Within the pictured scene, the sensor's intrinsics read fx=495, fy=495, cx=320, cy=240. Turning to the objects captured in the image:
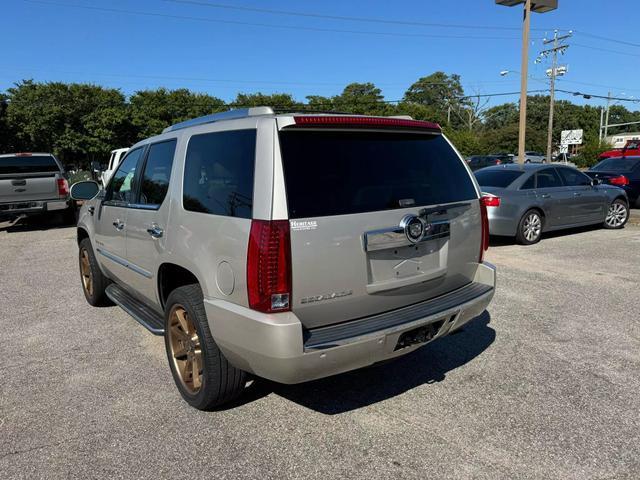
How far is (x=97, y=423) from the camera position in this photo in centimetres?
317

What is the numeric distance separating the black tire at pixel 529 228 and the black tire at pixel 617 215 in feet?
8.17

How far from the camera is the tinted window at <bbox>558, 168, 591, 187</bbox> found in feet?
32.5

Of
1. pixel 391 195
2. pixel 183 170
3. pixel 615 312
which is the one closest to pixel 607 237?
pixel 615 312

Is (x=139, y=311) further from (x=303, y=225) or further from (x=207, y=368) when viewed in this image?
(x=303, y=225)

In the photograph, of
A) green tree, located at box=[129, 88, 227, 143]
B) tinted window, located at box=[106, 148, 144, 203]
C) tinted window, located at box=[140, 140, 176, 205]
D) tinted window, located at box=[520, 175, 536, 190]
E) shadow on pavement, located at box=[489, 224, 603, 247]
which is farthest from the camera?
green tree, located at box=[129, 88, 227, 143]

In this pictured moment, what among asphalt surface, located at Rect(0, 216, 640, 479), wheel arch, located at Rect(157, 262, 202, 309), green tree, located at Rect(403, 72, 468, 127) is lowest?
asphalt surface, located at Rect(0, 216, 640, 479)

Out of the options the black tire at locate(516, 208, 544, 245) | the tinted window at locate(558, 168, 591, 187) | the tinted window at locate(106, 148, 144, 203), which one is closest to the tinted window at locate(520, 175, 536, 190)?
the black tire at locate(516, 208, 544, 245)

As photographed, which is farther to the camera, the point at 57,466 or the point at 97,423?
the point at 97,423

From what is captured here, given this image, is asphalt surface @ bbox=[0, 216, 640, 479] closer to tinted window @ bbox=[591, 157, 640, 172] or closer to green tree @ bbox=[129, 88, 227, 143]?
tinted window @ bbox=[591, 157, 640, 172]

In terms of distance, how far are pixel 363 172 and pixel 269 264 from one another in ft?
2.74

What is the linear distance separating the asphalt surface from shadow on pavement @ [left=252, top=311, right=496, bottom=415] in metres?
0.01

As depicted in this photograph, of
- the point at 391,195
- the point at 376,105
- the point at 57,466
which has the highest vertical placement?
the point at 376,105

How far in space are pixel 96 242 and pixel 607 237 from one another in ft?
30.2

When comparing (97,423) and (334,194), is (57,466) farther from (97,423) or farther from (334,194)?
(334,194)
